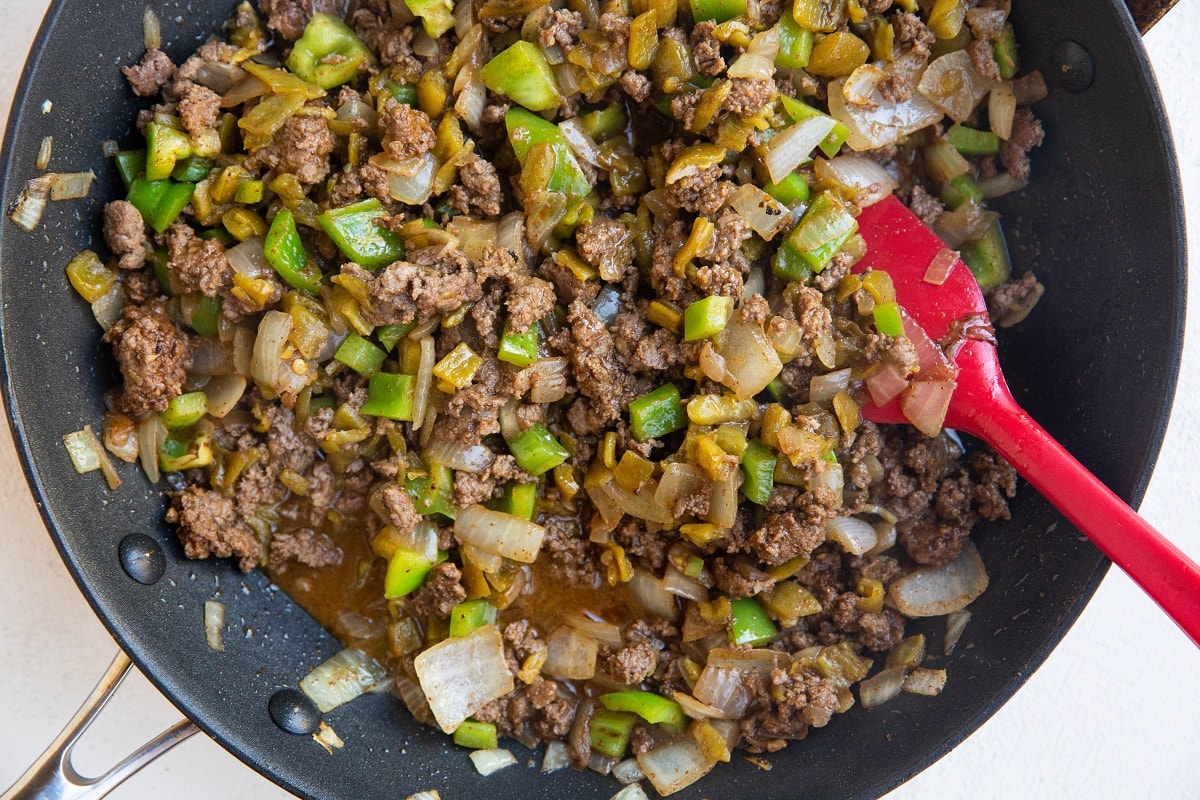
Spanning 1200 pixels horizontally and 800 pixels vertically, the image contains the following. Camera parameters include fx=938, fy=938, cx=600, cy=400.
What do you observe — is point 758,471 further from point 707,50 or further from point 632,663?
point 707,50

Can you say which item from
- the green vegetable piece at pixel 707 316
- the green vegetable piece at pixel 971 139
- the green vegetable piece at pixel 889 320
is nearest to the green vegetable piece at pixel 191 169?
the green vegetable piece at pixel 707 316

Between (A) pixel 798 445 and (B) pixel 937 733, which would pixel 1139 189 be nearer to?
(A) pixel 798 445

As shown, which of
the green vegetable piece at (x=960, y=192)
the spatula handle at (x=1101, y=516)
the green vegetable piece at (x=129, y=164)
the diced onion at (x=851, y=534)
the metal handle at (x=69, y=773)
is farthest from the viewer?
the green vegetable piece at (x=960, y=192)

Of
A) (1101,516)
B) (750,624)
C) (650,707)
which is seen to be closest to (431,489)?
(650,707)

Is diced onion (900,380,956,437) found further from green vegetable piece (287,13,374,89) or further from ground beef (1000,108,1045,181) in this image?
green vegetable piece (287,13,374,89)

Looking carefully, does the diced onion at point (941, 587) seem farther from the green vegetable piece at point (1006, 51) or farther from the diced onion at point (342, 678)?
the diced onion at point (342, 678)
